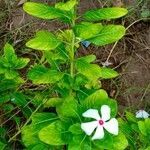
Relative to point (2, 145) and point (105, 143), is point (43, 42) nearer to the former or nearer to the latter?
point (105, 143)

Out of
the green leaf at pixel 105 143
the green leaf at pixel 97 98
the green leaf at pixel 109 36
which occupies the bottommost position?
the green leaf at pixel 105 143

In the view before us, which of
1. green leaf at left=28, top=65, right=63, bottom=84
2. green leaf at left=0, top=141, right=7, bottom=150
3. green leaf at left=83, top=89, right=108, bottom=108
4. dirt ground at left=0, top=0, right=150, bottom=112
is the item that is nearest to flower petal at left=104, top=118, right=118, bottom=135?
green leaf at left=83, top=89, right=108, bottom=108

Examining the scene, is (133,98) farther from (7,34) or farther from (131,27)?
(7,34)

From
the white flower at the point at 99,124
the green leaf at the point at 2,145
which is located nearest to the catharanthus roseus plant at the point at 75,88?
the white flower at the point at 99,124

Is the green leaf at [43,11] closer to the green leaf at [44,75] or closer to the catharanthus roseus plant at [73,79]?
the catharanthus roseus plant at [73,79]

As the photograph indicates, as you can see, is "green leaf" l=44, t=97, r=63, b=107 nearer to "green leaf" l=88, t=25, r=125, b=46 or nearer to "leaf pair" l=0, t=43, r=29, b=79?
"leaf pair" l=0, t=43, r=29, b=79

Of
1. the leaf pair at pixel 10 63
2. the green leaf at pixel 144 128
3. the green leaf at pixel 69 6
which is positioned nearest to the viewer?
the green leaf at pixel 69 6

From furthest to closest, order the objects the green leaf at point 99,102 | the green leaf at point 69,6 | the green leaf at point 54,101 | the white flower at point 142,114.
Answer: the white flower at point 142,114 → the green leaf at point 54,101 → the green leaf at point 99,102 → the green leaf at point 69,6

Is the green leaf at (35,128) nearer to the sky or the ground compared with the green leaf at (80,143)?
nearer to the ground
